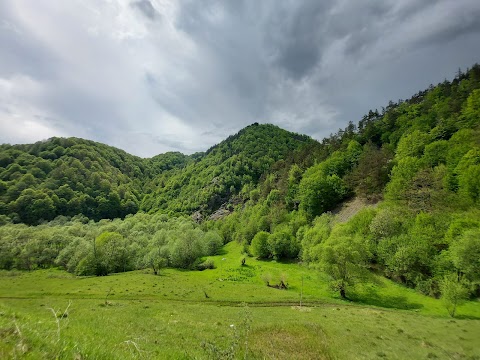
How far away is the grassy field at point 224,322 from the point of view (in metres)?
6.48

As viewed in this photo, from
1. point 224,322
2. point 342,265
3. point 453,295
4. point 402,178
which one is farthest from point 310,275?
point 224,322

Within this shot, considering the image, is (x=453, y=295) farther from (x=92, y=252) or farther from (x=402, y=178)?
(x=92, y=252)

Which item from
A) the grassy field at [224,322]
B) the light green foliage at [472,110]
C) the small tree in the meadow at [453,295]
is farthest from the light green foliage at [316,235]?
the light green foliage at [472,110]

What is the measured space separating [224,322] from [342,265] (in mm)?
29108

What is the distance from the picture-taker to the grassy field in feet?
21.3

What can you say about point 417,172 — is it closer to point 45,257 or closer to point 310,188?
point 310,188

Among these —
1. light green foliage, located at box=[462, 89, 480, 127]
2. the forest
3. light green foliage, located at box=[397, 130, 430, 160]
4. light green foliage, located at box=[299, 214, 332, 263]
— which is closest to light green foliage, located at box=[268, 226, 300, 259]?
the forest

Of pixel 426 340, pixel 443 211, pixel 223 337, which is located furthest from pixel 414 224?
pixel 223 337

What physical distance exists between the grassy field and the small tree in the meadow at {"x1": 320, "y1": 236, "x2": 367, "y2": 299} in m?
3.30

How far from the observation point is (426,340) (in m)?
27.0

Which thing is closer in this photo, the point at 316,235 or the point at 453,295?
the point at 453,295

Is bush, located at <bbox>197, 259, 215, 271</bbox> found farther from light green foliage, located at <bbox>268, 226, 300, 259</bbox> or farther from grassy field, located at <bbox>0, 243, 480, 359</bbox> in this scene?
grassy field, located at <bbox>0, 243, 480, 359</bbox>

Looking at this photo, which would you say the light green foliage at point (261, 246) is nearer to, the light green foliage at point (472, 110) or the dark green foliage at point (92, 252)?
the dark green foliage at point (92, 252)

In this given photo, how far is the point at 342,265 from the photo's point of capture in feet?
163
